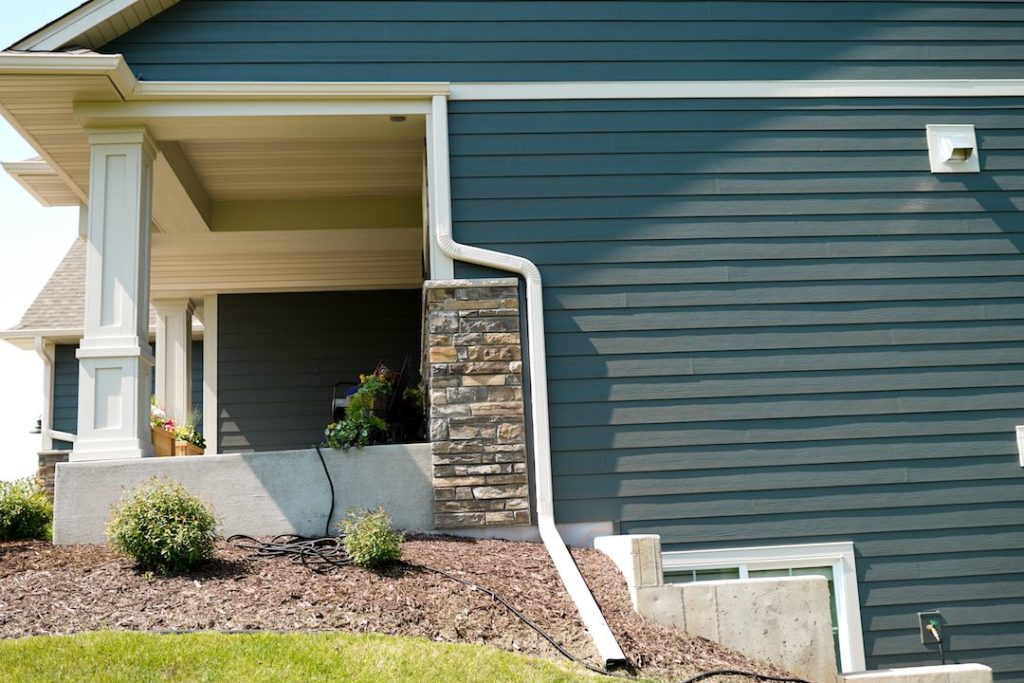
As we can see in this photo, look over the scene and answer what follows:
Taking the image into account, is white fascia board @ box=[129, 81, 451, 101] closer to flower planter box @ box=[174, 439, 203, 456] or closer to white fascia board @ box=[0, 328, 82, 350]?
flower planter box @ box=[174, 439, 203, 456]

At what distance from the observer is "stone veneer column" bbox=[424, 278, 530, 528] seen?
21.6 ft

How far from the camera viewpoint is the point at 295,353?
10.8 metres

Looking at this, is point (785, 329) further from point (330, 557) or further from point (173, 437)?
point (173, 437)

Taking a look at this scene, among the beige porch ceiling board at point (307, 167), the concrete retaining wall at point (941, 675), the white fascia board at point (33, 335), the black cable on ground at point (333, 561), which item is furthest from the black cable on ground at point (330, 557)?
the white fascia board at point (33, 335)

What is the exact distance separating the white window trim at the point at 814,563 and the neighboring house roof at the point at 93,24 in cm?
502

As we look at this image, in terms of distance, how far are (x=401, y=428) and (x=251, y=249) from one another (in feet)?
10.8

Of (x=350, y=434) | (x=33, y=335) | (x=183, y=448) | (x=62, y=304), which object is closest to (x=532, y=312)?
(x=350, y=434)

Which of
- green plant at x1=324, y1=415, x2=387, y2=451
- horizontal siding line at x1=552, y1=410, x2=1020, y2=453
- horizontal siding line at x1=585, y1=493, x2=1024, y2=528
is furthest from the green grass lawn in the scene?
horizontal siding line at x1=552, y1=410, x2=1020, y2=453

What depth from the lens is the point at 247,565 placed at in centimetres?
574

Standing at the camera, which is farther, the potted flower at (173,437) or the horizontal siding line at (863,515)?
the potted flower at (173,437)

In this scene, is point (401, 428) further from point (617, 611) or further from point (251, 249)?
point (251, 249)

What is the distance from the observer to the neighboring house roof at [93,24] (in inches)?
263

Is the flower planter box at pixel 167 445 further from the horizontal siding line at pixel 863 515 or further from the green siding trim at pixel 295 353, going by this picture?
the horizontal siding line at pixel 863 515

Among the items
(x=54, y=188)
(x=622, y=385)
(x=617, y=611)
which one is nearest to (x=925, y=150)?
(x=622, y=385)
